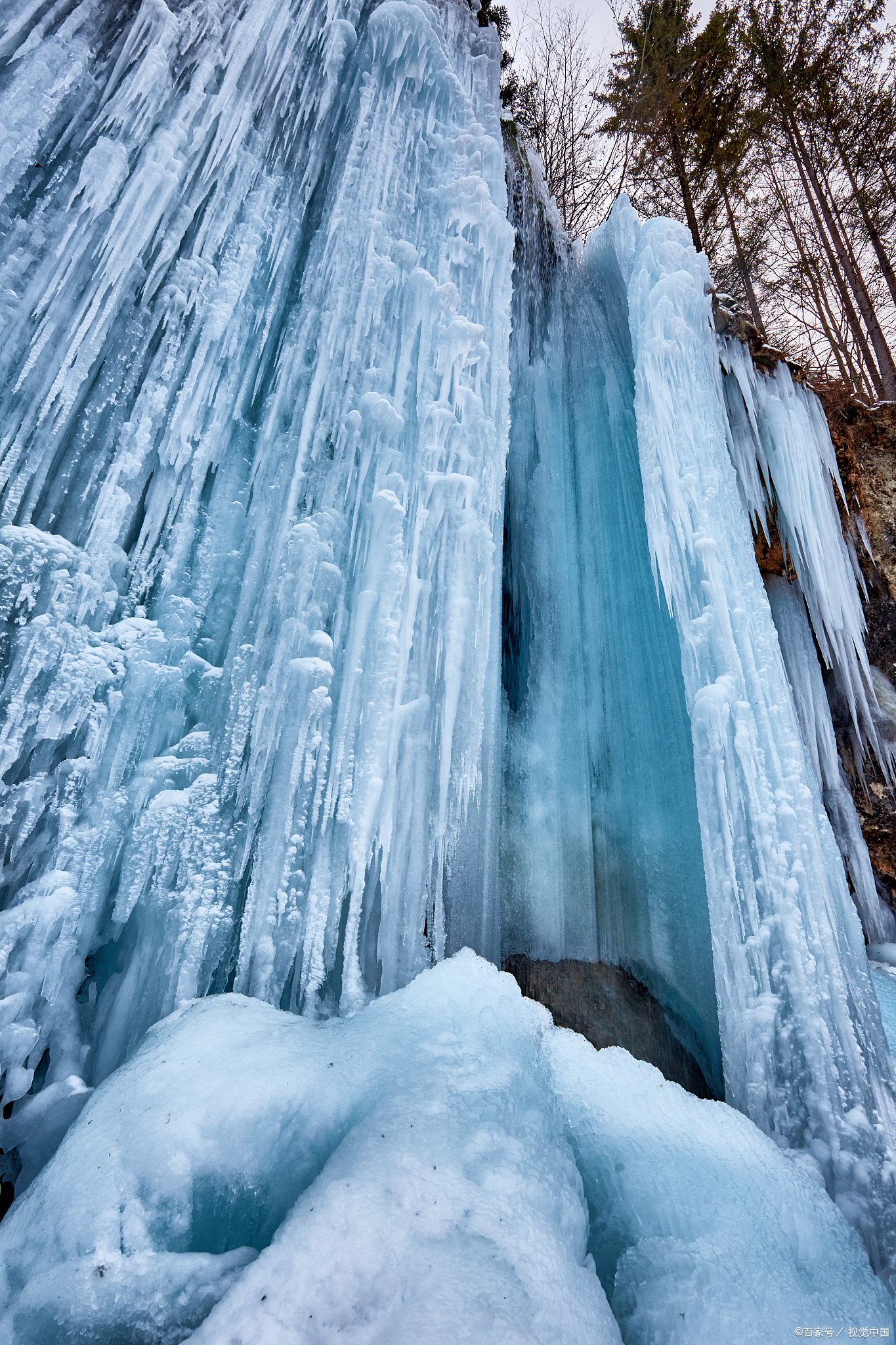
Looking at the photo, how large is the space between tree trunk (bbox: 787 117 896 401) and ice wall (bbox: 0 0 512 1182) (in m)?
6.19

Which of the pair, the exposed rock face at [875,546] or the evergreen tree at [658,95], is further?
the evergreen tree at [658,95]

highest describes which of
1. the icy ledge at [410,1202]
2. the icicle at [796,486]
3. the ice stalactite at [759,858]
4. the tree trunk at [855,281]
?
the tree trunk at [855,281]

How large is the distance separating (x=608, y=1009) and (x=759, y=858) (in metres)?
1.28

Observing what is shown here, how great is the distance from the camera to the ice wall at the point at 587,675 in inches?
144

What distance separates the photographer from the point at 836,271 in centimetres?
785

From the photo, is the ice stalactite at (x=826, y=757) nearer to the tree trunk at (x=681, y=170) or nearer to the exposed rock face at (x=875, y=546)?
the exposed rock face at (x=875, y=546)

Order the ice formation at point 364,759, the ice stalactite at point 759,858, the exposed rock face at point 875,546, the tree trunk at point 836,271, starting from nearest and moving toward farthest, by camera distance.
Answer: the ice formation at point 364,759, the ice stalactite at point 759,858, the exposed rock face at point 875,546, the tree trunk at point 836,271

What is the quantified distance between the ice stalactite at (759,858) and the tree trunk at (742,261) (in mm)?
5920

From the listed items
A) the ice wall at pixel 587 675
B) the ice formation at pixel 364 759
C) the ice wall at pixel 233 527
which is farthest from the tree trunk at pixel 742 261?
the ice wall at pixel 233 527

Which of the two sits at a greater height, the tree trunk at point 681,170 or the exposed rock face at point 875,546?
the tree trunk at point 681,170

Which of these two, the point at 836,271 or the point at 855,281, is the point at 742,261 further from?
the point at 855,281

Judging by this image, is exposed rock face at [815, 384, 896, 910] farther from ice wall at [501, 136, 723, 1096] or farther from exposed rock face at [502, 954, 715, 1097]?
exposed rock face at [502, 954, 715, 1097]

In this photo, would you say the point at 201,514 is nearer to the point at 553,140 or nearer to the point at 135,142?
the point at 135,142

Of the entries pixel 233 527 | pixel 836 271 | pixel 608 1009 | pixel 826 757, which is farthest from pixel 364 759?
pixel 836 271
